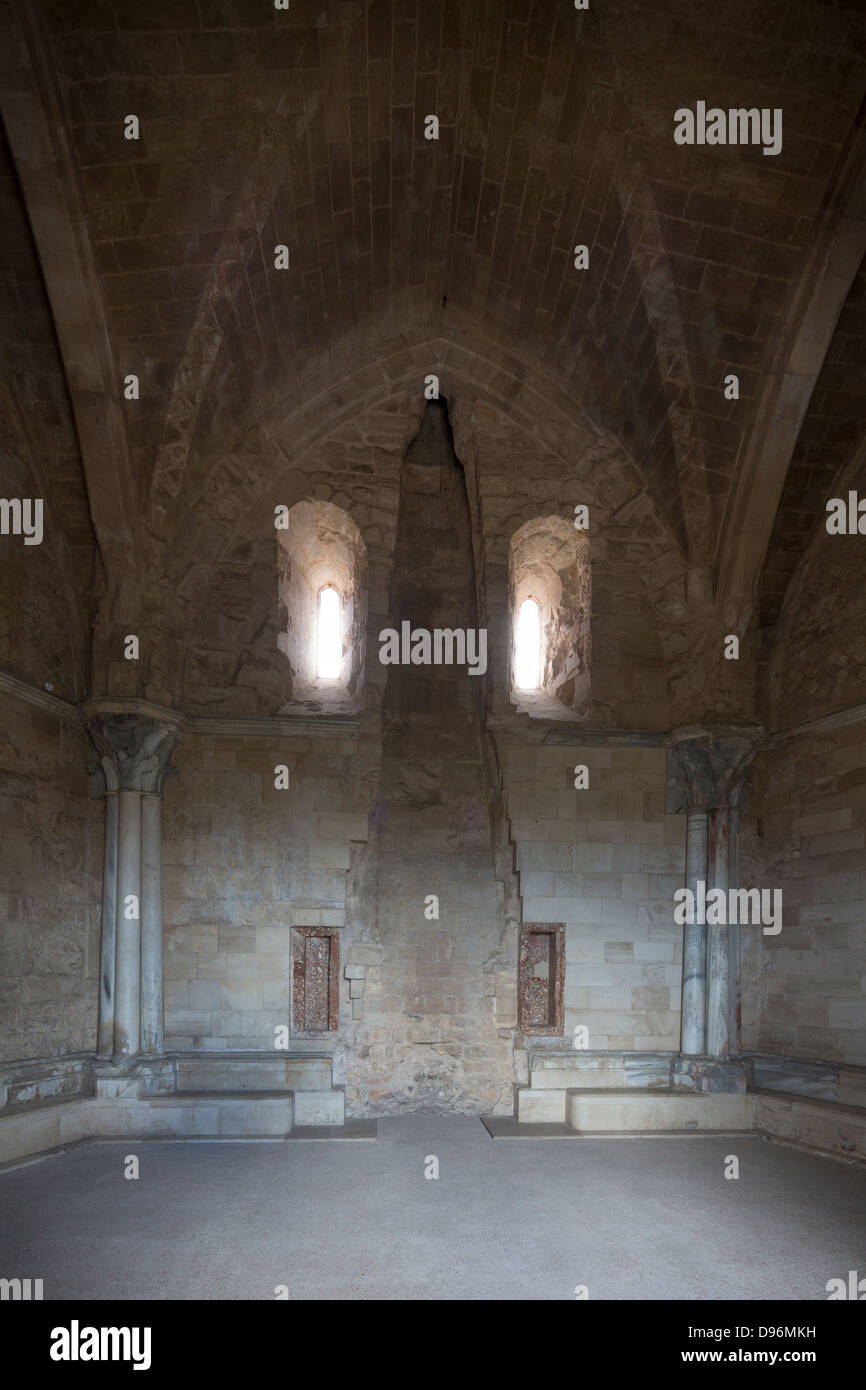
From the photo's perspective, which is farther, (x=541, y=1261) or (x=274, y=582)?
(x=274, y=582)

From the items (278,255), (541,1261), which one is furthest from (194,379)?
A: (541,1261)

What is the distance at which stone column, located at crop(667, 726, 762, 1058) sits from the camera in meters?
10.2

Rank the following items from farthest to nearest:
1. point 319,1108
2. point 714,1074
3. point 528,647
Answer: point 528,647 → point 714,1074 → point 319,1108

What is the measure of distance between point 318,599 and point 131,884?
172 inches

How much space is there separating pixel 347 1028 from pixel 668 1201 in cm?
399

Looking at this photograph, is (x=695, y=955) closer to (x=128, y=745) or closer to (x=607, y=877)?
(x=607, y=877)

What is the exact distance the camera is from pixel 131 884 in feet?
31.9

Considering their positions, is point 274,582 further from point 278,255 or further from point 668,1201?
point 668,1201

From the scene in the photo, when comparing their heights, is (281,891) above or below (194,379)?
below

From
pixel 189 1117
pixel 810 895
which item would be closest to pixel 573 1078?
pixel 810 895

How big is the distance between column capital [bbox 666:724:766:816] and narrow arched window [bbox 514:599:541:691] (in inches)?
88.5

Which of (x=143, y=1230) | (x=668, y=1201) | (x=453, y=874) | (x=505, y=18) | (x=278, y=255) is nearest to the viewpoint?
(x=143, y=1230)

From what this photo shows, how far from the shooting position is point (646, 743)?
10977mm

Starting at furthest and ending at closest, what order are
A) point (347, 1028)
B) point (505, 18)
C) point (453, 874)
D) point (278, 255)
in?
point (453, 874) → point (347, 1028) → point (278, 255) → point (505, 18)
